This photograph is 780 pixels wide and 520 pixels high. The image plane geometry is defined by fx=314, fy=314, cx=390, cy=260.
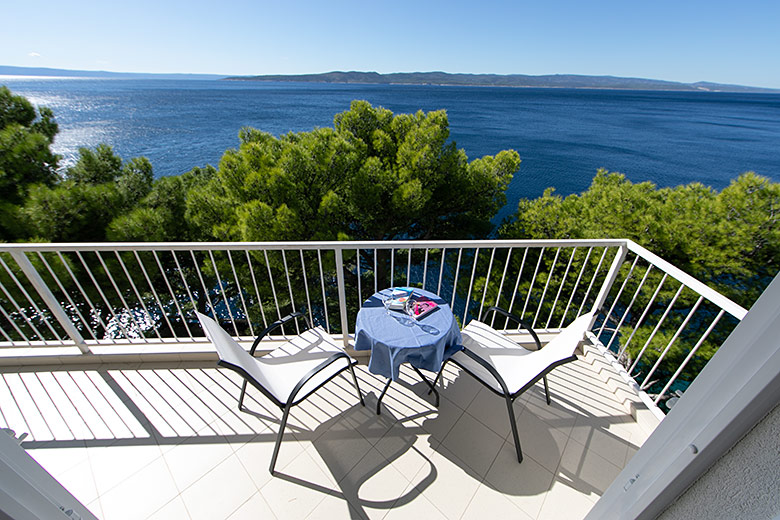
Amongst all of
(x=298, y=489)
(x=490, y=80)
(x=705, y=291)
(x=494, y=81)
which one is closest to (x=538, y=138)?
(x=705, y=291)

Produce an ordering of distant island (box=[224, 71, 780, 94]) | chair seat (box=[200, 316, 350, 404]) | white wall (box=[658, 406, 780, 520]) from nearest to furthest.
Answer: white wall (box=[658, 406, 780, 520]) < chair seat (box=[200, 316, 350, 404]) < distant island (box=[224, 71, 780, 94])

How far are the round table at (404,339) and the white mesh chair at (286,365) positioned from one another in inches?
7.4

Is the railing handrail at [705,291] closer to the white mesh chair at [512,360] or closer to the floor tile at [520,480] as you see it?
the white mesh chair at [512,360]

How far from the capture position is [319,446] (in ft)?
6.16

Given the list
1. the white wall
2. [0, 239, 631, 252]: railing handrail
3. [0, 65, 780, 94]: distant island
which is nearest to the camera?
the white wall

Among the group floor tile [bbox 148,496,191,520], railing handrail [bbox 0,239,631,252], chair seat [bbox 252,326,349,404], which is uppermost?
railing handrail [bbox 0,239,631,252]

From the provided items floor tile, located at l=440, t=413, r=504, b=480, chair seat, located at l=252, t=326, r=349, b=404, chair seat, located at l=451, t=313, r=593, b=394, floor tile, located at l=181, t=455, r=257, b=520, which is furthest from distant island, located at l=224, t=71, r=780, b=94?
floor tile, located at l=181, t=455, r=257, b=520

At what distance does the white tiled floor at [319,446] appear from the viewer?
1622 millimetres

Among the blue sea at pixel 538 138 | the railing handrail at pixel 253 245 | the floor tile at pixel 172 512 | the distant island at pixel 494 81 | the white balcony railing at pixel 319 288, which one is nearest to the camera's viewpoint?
the floor tile at pixel 172 512

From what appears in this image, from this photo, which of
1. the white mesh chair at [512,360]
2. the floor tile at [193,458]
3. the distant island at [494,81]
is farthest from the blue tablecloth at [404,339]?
the distant island at [494,81]

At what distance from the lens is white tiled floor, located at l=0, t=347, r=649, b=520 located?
1.62 m

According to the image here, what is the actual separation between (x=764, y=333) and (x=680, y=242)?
26.5 feet

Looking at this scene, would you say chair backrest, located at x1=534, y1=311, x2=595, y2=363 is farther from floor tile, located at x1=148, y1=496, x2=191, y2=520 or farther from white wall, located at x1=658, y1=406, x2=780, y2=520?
floor tile, located at x1=148, y1=496, x2=191, y2=520

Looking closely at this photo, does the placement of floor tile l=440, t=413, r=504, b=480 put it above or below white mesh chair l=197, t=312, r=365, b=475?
below
